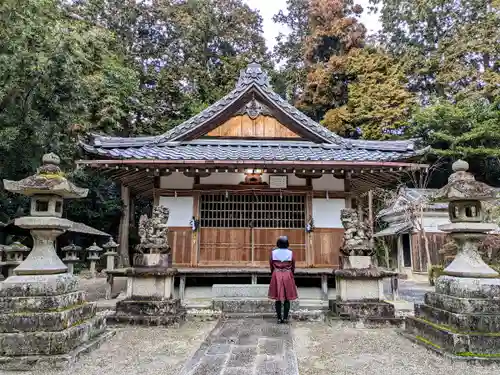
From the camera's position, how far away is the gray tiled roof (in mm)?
8930

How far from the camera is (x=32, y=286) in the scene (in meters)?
4.97

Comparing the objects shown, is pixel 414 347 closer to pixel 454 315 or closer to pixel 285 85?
pixel 454 315

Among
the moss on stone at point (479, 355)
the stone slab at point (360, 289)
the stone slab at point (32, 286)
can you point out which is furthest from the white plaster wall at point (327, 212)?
the stone slab at point (32, 286)

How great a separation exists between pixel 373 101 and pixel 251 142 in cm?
1586

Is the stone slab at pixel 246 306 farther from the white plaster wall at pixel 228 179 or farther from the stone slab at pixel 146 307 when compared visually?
the white plaster wall at pixel 228 179

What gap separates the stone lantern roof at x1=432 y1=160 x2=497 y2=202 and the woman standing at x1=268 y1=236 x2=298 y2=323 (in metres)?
2.99

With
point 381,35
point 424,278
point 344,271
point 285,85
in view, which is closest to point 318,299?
point 344,271

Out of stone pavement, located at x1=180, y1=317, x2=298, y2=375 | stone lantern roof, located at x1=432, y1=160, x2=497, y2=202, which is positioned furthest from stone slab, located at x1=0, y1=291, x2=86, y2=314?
stone lantern roof, located at x1=432, y1=160, x2=497, y2=202

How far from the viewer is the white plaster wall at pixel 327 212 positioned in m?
9.87

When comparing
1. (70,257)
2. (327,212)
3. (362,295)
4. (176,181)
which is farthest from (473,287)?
(70,257)

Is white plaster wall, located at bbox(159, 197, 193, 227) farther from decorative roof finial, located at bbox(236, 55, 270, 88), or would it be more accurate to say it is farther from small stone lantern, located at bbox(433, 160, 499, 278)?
small stone lantern, located at bbox(433, 160, 499, 278)

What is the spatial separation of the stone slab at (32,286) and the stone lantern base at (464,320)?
5.66m

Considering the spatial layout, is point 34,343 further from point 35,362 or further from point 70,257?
point 70,257

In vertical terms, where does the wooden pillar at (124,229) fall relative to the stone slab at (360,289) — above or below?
above
